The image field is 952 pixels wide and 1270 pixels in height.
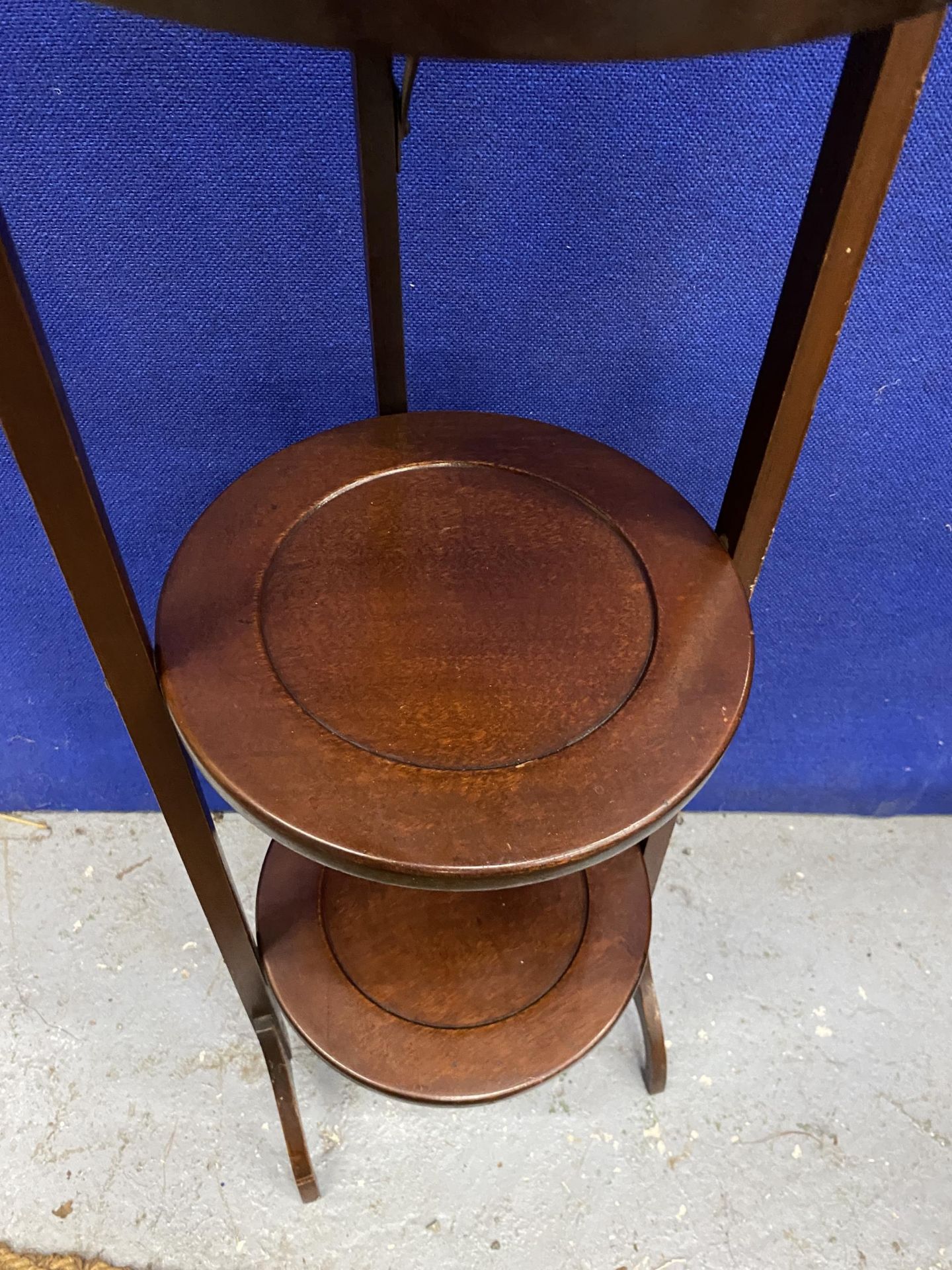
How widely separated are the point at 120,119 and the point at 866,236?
1.91 feet

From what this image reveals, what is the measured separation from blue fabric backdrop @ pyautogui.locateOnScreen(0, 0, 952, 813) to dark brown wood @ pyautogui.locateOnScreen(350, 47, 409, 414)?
0.07m

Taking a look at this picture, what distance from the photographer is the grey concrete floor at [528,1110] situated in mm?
1081

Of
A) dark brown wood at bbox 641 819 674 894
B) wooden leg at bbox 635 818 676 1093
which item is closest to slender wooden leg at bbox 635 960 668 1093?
wooden leg at bbox 635 818 676 1093

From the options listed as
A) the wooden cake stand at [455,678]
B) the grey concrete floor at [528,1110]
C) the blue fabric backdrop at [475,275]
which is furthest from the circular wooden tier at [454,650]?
the grey concrete floor at [528,1110]

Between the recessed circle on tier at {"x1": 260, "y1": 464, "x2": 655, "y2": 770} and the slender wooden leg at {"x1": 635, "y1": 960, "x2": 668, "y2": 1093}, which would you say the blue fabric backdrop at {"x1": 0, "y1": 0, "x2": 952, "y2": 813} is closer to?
the recessed circle on tier at {"x1": 260, "y1": 464, "x2": 655, "y2": 770}

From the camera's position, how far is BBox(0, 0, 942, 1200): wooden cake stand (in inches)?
18.0

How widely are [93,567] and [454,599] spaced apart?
25cm

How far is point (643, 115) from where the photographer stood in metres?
0.76

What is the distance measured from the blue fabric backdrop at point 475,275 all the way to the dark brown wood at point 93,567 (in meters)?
0.38

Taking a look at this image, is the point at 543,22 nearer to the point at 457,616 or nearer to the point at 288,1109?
the point at 457,616

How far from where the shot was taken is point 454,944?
3.21 feet

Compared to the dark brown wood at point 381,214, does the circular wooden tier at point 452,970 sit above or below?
below

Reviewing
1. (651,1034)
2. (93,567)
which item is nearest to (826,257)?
(93,567)

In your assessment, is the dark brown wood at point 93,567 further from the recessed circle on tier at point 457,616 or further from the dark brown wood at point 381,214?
the dark brown wood at point 381,214
